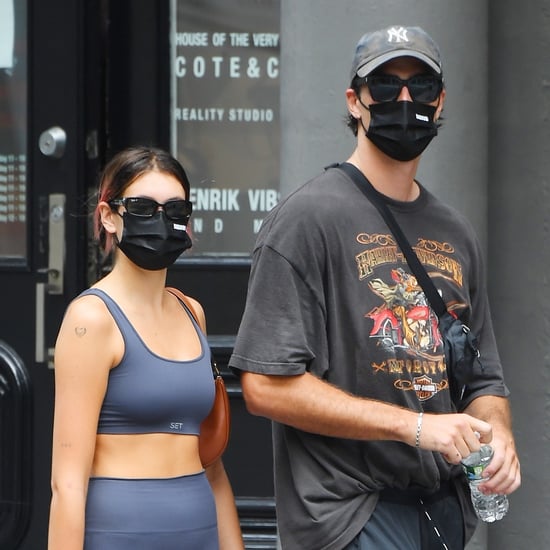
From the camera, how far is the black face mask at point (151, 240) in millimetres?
2949

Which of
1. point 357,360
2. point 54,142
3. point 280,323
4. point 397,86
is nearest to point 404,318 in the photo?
point 357,360

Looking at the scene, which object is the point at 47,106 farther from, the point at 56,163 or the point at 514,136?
the point at 514,136

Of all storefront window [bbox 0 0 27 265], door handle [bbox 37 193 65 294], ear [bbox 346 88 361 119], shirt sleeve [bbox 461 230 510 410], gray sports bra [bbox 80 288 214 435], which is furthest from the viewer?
storefront window [bbox 0 0 27 265]

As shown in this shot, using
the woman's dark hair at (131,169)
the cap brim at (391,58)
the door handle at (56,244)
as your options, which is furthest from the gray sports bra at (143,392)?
the door handle at (56,244)

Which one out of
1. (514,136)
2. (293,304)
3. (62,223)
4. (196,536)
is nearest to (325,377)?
(293,304)

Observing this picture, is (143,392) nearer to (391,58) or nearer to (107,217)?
(107,217)

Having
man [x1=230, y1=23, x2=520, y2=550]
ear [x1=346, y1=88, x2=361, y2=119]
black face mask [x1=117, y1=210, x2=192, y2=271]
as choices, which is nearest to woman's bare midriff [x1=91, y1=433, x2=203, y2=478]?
man [x1=230, y1=23, x2=520, y2=550]

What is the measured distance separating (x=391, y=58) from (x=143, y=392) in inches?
38.6

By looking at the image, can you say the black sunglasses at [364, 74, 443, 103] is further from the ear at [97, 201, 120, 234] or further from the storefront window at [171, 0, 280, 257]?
the storefront window at [171, 0, 280, 257]

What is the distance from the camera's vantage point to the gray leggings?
2758 mm

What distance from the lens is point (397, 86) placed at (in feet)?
9.88

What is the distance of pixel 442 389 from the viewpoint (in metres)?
2.95

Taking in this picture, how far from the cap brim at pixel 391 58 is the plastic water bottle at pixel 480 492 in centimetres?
92

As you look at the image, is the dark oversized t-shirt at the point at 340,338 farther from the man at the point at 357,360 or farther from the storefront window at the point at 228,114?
the storefront window at the point at 228,114
